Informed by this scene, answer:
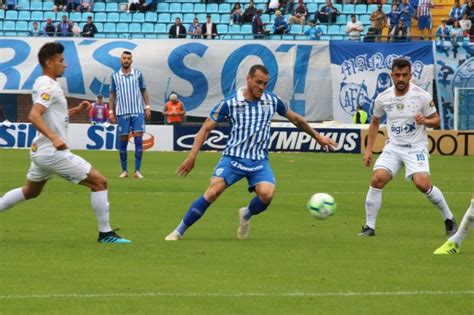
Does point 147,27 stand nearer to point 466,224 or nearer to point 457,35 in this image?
point 457,35

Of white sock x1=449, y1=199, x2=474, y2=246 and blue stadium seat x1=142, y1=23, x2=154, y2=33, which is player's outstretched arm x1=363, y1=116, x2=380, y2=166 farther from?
blue stadium seat x1=142, y1=23, x2=154, y2=33

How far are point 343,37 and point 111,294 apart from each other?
31.0m

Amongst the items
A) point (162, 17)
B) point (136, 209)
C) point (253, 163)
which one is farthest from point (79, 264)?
point (162, 17)

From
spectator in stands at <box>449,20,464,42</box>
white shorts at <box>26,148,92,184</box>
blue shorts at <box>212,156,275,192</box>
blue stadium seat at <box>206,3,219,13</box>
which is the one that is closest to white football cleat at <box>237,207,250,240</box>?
blue shorts at <box>212,156,275,192</box>

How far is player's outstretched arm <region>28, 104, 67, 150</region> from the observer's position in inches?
474

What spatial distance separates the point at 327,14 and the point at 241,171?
27.9 m

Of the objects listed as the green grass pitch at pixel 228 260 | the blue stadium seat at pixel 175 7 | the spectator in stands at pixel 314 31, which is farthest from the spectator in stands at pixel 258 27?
the green grass pitch at pixel 228 260

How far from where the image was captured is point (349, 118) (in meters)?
38.2

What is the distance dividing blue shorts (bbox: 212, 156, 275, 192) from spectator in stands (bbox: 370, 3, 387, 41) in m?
26.2

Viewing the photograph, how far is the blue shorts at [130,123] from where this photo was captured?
23.5 metres

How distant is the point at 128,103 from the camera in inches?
917

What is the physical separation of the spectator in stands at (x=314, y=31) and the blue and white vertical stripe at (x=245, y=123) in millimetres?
26313

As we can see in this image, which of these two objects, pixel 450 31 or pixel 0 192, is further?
pixel 450 31

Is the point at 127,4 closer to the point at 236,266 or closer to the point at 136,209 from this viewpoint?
the point at 136,209
